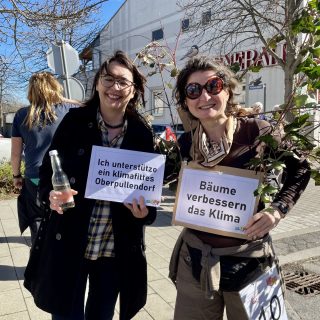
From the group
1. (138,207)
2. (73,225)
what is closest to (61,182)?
(73,225)

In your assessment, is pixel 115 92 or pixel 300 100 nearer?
pixel 300 100

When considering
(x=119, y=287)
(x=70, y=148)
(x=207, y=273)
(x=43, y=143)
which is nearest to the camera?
(x=207, y=273)

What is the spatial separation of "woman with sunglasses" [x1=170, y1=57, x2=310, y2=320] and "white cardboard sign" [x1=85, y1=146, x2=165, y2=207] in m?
0.23

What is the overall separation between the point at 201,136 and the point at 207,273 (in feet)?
2.11

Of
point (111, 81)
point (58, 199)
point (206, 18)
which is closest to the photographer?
point (58, 199)

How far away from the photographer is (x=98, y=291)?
2.24 metres

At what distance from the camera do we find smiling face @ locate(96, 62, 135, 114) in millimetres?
2041

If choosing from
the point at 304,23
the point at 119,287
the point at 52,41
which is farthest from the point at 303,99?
the point at 52,41

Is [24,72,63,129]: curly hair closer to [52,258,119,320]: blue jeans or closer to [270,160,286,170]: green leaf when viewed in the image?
[52,258,119,320]: blue jeans

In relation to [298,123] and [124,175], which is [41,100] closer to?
[124,175]

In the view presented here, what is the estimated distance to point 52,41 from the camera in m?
6.29

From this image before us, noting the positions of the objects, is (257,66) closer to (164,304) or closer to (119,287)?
(119,287)

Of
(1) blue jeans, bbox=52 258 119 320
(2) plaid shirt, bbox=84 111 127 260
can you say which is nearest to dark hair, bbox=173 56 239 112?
(2) plaid shirt, bbox=84 111 127 260

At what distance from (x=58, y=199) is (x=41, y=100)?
1.91 metres
